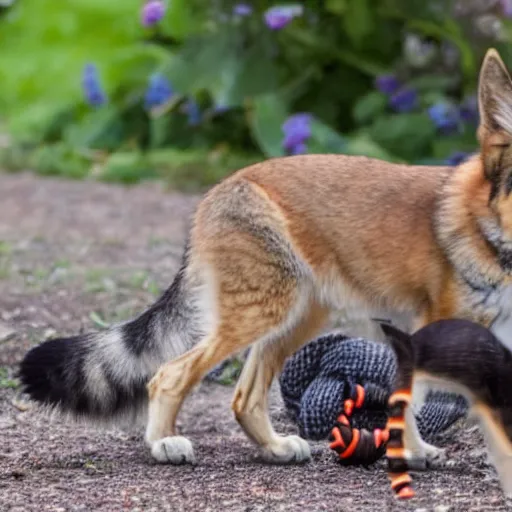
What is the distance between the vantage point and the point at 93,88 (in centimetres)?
1283

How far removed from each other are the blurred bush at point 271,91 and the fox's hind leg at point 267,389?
15.0 feet

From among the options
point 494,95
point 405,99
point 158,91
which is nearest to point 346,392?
point 494,95

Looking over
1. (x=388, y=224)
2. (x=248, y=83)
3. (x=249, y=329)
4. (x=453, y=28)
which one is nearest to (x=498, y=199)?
(x=388, y=224)

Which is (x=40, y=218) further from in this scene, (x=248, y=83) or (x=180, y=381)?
(x=180, y=381)

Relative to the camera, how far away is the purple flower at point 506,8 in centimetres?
1031

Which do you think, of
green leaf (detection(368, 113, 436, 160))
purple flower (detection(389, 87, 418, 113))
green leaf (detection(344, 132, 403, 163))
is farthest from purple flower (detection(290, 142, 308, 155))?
purple flower (detection(389, 87, 418, 113))

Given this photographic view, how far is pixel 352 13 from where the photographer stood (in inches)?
425

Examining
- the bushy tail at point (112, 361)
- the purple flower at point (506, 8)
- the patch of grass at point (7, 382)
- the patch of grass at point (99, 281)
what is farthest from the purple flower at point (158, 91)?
the bushy tail at point (112, 361)

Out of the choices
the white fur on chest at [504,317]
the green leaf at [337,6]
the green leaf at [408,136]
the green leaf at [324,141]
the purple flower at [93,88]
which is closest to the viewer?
the white fur on chest at [504,317]

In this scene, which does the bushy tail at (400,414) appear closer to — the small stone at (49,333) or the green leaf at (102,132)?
the small stone at (49,333)

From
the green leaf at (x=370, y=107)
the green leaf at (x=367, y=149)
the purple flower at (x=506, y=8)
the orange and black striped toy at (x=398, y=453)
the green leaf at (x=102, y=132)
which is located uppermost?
the orange and black striped toy at (x=398, y=453)

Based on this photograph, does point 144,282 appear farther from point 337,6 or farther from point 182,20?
point 182,20

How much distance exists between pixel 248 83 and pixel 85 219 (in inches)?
78.8

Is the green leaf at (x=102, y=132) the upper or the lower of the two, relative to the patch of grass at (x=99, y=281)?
lower
